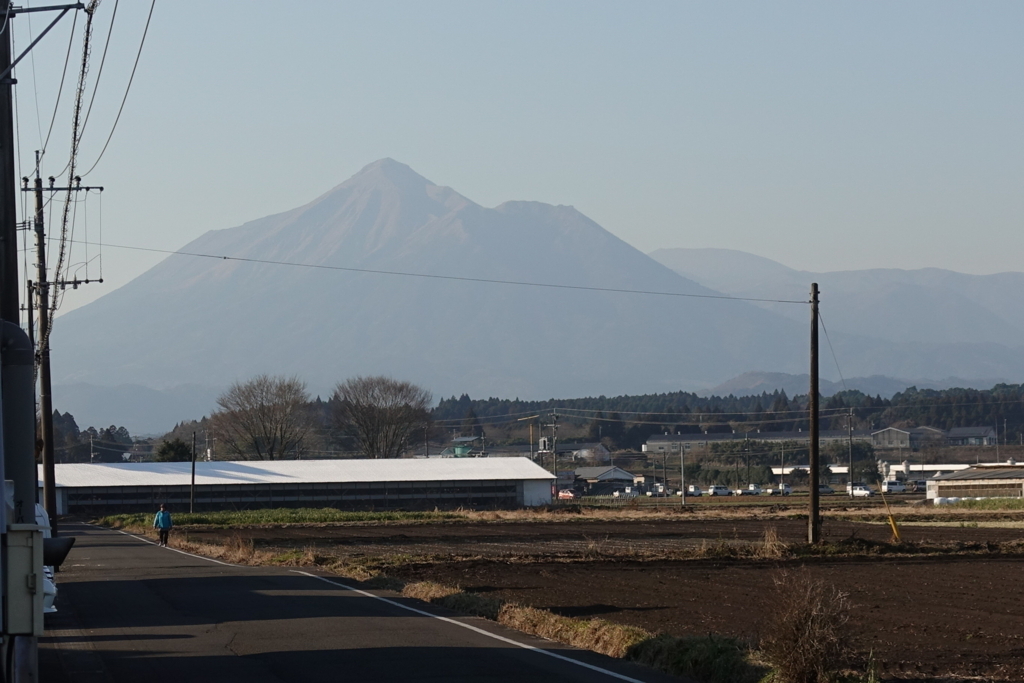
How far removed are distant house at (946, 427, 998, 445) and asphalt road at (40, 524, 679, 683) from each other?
16855 centimetres

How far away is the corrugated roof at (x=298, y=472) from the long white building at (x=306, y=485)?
2.6 inches

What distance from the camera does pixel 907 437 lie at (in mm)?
177250

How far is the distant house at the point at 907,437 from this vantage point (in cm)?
17662

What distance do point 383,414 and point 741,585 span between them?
319ft

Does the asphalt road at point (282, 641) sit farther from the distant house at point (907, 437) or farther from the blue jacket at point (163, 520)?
the distant house at point (907, 437)

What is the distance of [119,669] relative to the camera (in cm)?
1281

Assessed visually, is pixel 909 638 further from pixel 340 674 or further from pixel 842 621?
pixel 340 674

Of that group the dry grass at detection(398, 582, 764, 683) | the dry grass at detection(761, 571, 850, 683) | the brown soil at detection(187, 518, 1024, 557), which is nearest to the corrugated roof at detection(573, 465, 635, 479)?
the brown soil at detection(187, 518, 1024, 557)

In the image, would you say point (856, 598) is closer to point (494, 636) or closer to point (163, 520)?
point (494, 636)

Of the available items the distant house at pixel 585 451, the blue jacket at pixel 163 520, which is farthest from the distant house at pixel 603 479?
the blue jacket at pixel 163 520

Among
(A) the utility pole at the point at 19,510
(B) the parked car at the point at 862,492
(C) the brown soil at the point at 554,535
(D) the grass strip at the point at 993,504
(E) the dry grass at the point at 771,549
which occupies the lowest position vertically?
(B) the parked car at the point at 862,492

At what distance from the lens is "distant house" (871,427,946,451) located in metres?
177

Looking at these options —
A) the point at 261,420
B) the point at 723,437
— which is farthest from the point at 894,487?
the point at 723,437

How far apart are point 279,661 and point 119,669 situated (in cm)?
170
